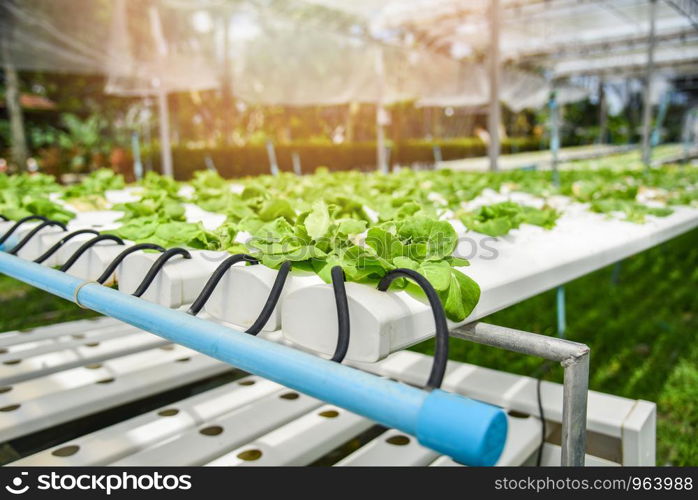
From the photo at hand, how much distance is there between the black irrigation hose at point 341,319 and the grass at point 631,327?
6.55ft

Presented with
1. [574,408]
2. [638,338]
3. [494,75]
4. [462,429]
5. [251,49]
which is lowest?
[638,338]

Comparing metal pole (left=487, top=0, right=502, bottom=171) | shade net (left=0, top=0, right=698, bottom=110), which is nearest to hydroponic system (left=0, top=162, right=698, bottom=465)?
metal pole (left=487, top=0, right=502, bottom=171)

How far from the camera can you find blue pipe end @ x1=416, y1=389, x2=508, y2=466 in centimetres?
47

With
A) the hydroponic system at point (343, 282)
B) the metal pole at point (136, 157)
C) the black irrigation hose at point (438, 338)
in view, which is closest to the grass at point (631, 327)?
the hydroponic system at point (343, 282)

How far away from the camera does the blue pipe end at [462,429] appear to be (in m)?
0.47

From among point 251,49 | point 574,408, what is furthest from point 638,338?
point 251,49

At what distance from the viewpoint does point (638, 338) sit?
337cm

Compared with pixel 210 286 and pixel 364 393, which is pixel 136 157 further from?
pixel 364 393

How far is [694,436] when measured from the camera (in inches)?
90.3

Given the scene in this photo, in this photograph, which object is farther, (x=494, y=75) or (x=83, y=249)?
(x=494, y=75)

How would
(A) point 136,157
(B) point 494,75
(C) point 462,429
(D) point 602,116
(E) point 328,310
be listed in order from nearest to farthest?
(C) point 462,429, (E) point 328,310, (A) point 136,157, (B) point 494,75, (D) point 602,116

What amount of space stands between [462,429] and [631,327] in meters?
3.50

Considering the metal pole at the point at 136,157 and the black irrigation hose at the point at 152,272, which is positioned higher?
the metal pole at the point at 136,157

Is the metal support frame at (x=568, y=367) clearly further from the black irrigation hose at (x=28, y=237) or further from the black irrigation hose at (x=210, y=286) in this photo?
the black irrigation hose at (x=28, y=237)
